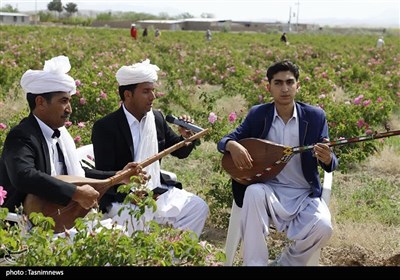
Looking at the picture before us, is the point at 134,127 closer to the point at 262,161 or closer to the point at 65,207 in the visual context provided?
the point at 262,161

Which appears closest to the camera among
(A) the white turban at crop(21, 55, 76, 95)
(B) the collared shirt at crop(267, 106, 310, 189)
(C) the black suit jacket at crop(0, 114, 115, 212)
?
(C) the black suit jacket at crop(0, 114, 115, 212)

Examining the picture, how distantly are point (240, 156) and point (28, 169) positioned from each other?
1283 mm

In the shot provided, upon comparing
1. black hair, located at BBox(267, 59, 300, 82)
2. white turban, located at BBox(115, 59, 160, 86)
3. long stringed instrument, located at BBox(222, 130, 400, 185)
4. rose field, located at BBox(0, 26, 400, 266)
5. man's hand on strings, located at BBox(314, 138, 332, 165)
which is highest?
black hair, located at BBox(267, 59, 300, 82)

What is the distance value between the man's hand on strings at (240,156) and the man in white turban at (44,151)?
0.90 metres

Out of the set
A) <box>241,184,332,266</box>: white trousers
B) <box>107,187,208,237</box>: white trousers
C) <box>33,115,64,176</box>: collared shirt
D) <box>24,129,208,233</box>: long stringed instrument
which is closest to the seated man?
<box>241,184,332,266</box>: white trousers

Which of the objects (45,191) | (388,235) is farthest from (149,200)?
(388,235)

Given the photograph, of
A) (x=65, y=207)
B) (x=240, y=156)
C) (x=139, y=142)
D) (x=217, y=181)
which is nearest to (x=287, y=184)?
(x=240, y=156)

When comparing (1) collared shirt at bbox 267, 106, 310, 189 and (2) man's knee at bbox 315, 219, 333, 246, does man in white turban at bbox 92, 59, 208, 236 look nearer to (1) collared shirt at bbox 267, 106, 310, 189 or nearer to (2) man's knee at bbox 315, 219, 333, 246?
(1) collared shirt at bbox 267, 106, 310, 189

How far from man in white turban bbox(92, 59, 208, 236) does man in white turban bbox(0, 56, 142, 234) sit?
0.46 meters

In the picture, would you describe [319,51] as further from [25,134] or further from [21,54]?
[25,134]

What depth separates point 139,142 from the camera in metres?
4.57

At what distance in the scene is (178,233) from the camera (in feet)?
10.3

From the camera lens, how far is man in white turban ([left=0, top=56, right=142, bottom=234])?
359 cm
